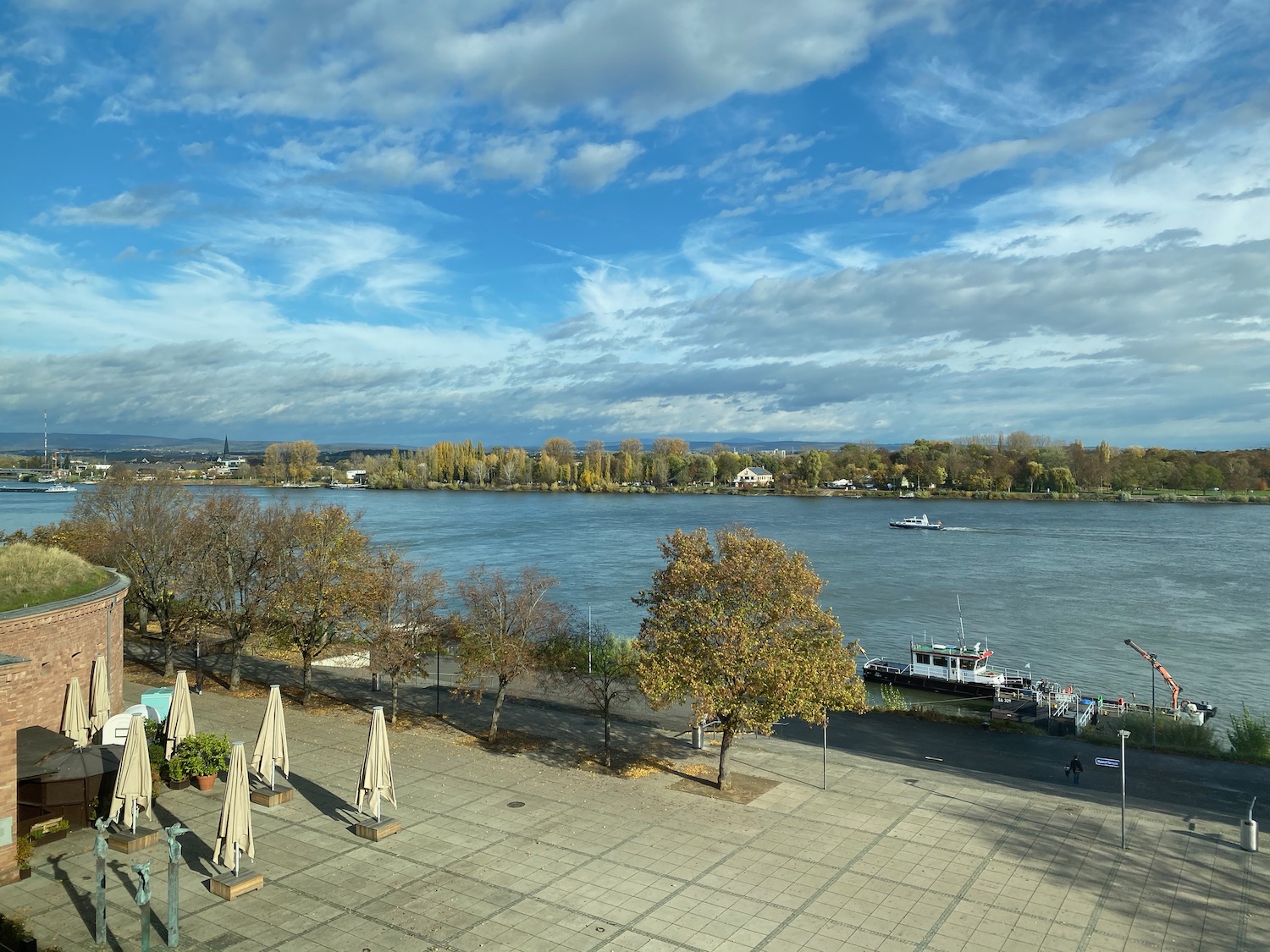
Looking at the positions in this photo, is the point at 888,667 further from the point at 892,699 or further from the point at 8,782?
the point at 8,782

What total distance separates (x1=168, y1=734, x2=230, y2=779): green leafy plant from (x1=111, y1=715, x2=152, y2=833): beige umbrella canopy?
1.99 m

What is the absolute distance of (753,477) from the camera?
530 ft

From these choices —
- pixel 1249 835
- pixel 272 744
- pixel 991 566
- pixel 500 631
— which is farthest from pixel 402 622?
pixel 991 566

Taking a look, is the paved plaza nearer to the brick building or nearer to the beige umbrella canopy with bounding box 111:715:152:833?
the beige umbrella canopy with bounding box 111:715:152:833

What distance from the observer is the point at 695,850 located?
12719 mm

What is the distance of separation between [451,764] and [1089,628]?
1454 inches

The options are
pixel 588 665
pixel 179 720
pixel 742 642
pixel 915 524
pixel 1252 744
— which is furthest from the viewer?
pixel 915 524

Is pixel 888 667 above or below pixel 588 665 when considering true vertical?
below

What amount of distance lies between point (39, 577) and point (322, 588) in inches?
233

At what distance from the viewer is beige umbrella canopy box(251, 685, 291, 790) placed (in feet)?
46.1

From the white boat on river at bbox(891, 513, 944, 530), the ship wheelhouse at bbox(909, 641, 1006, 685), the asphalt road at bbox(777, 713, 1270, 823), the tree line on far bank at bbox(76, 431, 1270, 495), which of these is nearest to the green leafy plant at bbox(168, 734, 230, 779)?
the asphalt road at bbox(777, 713, 1270, 823)

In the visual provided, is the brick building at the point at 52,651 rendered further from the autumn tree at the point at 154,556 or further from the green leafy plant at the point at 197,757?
the autumn tree at the point at 154,556

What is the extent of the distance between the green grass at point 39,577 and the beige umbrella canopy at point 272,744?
4851 millimetres

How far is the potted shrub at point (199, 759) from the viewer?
47.4ft
